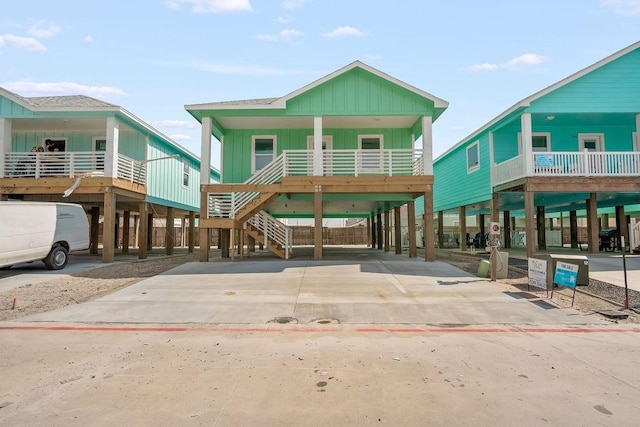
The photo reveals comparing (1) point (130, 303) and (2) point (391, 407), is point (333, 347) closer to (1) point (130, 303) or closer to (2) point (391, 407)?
(2) point (391, 407)

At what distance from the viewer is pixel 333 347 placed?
19.0ft

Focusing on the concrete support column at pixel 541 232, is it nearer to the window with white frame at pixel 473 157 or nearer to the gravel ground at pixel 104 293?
the window with white frame at pixel 473 157

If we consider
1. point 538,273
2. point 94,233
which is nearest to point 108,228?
point 94,233

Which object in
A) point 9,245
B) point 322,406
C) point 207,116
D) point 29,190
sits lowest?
point 322,406

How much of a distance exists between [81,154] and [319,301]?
14926mm

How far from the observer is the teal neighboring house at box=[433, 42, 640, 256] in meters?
15.5

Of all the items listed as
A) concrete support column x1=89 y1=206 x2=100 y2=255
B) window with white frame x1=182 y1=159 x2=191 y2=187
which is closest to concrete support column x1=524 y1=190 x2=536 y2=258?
window with white frame x1=182 y1=159 x2=191 y2=187

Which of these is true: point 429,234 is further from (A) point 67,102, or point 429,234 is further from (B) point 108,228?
(A) point 67,102

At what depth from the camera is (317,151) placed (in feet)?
51.1

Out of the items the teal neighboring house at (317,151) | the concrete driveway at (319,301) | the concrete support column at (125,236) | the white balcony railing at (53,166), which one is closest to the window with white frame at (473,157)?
the teal neighboring house at (317,151)

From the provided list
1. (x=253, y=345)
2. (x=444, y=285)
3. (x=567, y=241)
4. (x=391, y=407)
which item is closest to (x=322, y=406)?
(x=391, y=407)

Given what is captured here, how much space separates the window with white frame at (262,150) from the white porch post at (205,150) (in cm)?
259

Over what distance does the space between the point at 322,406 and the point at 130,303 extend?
626 cm

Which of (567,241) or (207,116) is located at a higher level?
(207,116)
